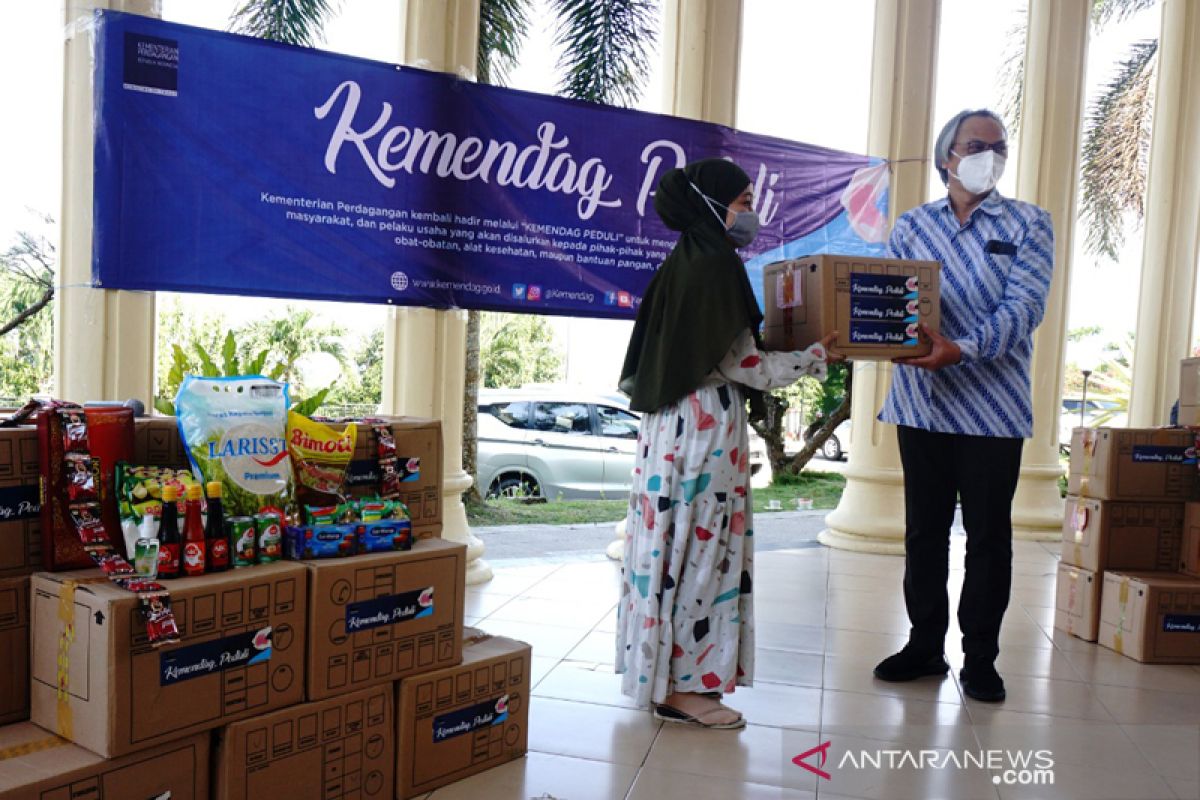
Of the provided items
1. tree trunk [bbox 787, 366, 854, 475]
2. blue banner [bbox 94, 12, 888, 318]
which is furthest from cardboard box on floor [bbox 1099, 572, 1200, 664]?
tree trunk [bbox 787, 366, 854, 475]

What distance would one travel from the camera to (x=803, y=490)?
13141mm

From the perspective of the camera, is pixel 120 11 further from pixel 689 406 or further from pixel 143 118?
pixel 689 406

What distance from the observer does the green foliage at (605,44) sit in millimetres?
7664

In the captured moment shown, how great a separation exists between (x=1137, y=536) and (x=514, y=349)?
12189mm

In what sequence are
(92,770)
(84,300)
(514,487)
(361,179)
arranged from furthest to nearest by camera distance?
(514,487) → (361,179) → (84,300) → (92,770)

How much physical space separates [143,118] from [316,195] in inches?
23.9

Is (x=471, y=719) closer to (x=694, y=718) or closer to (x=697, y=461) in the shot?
(x=694, y=718)

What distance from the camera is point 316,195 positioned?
11.5ft

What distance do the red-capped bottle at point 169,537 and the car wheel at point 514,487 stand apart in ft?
24.9

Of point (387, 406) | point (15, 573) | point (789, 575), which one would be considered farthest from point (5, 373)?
point (15, 573)

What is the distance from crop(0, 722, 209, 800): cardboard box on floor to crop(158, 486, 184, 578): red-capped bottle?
12.1 inches

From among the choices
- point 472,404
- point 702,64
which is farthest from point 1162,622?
point 472,404

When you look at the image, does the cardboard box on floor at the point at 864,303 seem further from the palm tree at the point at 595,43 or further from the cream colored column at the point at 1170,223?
the palm tree at the point at 595,43

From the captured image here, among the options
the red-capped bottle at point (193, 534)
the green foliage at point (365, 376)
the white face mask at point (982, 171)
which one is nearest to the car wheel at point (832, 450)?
the green foliage at point (365, 376)
